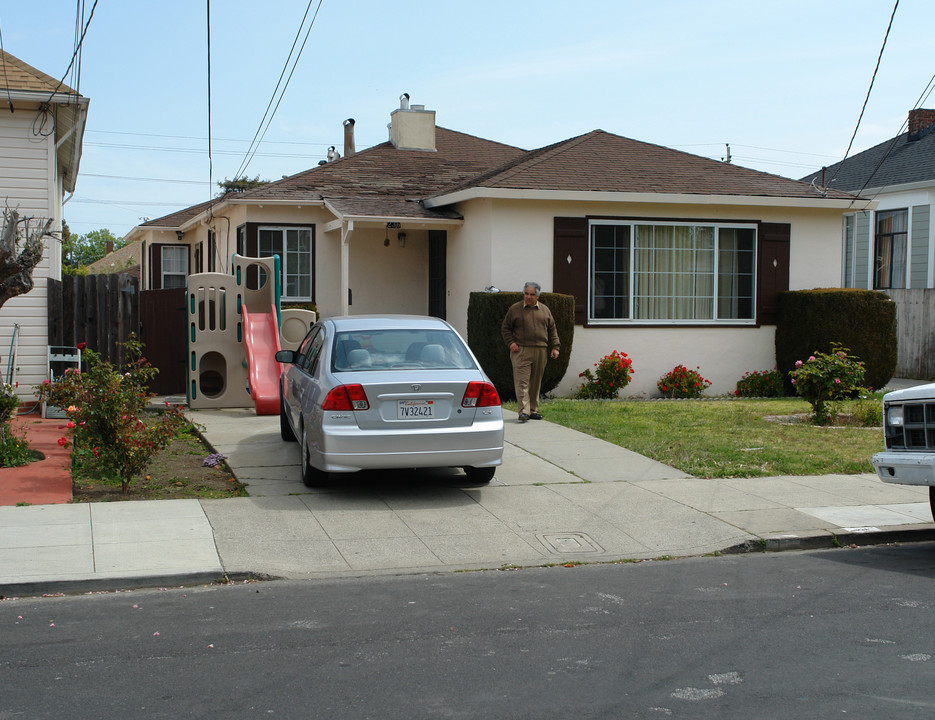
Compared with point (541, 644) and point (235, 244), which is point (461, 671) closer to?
point (541, 644)

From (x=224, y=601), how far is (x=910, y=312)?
1875 cm

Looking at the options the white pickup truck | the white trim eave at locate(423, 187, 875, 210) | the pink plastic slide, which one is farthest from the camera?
the white trim eave at locate(423, 187, 875, 210)

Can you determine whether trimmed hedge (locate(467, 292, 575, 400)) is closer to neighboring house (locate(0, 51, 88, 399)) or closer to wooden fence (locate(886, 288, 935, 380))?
neighboring house (locate(0, 51, 88, 399))

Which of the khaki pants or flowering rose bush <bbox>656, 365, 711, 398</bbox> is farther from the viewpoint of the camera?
flowering rose bush <bbox>656, 365, 711, 398</bbox>

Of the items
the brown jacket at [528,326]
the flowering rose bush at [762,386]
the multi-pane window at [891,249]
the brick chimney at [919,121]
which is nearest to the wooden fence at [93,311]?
the brown jacket at [528,326]

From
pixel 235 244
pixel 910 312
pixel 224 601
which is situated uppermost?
pixel 235 244

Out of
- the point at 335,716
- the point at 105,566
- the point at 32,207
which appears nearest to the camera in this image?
the point at 335,716

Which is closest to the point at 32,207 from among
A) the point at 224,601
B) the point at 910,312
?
the point at 224,601

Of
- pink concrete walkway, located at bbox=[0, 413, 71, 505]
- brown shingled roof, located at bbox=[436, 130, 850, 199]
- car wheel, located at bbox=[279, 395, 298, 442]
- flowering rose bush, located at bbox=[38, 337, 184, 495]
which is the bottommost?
pink concrete walkway, located at bbox=[0, 413, 71, 505]

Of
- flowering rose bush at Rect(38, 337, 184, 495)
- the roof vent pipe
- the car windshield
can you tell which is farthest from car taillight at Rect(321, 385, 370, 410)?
the roof vent pipe

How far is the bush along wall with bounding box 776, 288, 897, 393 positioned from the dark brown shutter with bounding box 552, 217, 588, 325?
3.83m

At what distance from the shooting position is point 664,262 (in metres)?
17.2

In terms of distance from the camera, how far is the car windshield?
898cm

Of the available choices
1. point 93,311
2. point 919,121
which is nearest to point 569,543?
point 93,311
